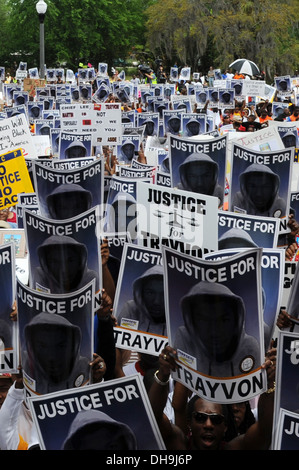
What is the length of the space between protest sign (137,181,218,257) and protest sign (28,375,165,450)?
1.88 m

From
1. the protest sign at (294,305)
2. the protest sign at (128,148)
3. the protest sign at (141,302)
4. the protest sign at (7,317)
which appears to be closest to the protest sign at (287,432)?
the protest sign at (294,305)

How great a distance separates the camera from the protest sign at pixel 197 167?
302 inches

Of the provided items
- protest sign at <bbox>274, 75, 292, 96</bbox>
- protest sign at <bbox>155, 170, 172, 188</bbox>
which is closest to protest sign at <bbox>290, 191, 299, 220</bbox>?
protest sign at <bbox>155, 170, 172, 188</bbox>

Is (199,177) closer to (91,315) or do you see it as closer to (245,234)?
(245,234)

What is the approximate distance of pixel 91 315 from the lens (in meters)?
4.49

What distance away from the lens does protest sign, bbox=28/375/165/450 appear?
11.7ft

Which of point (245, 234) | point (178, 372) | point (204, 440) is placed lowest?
point (204, 440)

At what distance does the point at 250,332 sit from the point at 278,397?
50 centimetres

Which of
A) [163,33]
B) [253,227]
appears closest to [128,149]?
[253,227]

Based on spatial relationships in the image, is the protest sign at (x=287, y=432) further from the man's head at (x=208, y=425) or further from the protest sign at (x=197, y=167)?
the protest sign at (x=197, y=167)

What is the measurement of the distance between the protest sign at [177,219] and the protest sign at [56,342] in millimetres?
1243

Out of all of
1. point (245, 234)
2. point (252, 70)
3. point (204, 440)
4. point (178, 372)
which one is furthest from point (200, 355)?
point (252, 70)

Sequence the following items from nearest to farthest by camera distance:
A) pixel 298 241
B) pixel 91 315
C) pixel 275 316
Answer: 1. pixel 91 315
2. pixel 275 316
3. pixel 298 241
